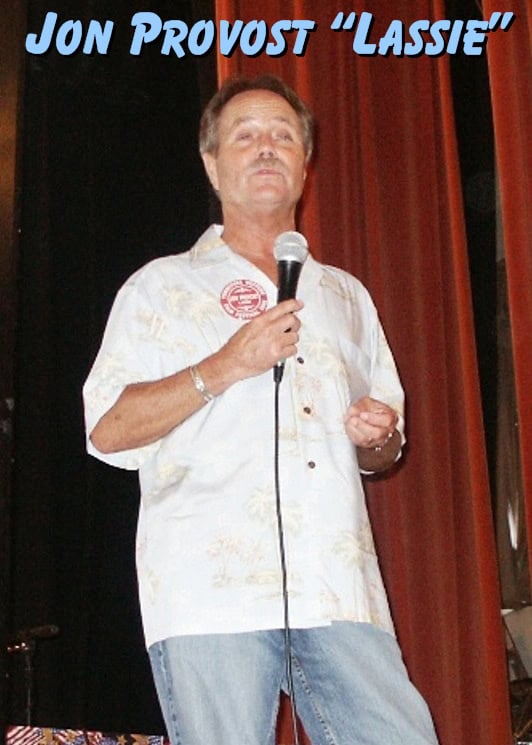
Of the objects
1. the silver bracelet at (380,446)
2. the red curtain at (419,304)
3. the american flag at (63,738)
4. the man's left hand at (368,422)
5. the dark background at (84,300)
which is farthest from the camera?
the dark background at (84,300)

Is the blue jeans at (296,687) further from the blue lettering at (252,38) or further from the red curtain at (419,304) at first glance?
the blue lettering at (252,38)

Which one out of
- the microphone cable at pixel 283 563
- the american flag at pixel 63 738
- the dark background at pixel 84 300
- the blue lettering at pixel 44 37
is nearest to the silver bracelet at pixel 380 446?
the microphone cable at pixel 283 563

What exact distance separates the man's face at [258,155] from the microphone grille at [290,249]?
216 millimetres

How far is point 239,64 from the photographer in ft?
8.76

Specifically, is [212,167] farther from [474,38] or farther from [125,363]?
[474,38]

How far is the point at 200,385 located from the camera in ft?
4.61

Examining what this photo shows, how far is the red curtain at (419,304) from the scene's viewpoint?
254 cm

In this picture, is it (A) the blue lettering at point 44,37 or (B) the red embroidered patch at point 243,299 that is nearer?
(B) the red embroidered patch at point 243,299

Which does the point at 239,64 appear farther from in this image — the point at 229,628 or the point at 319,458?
the point at 229,628

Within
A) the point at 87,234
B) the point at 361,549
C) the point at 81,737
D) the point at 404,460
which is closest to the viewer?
the point at 361,549

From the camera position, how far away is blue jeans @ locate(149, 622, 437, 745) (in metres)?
1.35

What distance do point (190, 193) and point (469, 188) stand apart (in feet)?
2.72

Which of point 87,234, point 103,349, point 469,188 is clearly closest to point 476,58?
point 469,188

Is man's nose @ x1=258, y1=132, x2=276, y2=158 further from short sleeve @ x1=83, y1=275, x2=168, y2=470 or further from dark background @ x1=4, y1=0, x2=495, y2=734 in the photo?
dark background @ x1=4, y1=0, x2=495, y2=734
